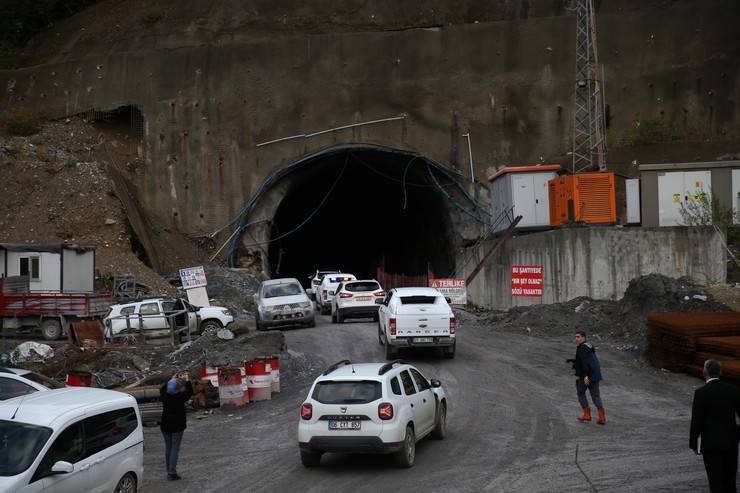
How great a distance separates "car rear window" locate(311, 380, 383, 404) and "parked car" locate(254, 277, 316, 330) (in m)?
17.0

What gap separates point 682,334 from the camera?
19.8m

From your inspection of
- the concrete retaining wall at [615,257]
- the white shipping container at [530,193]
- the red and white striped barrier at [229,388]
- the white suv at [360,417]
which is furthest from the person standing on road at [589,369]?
the white shipping container at [530,193]

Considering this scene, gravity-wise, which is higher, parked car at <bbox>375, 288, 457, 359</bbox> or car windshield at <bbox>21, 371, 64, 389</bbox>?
parked car at <bbox>375, 288, 457, 359</bbox>

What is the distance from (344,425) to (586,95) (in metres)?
32.3

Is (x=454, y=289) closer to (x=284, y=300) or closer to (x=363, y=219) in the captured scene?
(x=284, y=300)

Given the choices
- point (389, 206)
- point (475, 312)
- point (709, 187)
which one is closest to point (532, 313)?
point (475, 312)

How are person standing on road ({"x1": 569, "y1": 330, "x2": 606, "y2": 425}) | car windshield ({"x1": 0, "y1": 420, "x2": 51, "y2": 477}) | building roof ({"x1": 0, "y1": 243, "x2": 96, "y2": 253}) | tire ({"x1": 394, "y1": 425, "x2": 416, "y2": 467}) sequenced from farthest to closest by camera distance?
building roof ({"x1": 0, "y1": 243, "x2": 96, "y2": 253}), person standing on road ({"x1": 569, "y1": 330, "x2": 606, "y2": 425}), tire ({"x1": 394, "y1": 425, "x2": 416, "y2": 467}), car windshield ({"x1": 0, "y1": 420, "x2": 51, "y2": 477})

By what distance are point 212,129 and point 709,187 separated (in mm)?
25190

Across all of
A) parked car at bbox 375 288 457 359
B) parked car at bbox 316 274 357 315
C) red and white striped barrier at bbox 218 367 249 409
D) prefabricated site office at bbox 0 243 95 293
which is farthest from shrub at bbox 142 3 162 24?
red and white striped barrier at bbox 218 367 249 409

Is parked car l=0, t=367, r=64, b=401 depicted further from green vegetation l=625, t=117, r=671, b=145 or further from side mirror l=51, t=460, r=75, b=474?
green vegetation l=625, t=117, r=671, b=145

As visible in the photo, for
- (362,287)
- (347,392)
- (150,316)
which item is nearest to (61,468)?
(347,392)

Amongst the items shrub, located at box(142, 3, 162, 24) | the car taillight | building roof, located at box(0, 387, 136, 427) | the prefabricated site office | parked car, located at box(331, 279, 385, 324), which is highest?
shrub, located at box(142, 3, 162, 24)

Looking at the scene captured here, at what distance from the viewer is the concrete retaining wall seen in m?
28.8

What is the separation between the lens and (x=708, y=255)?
1135 inches
